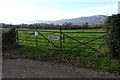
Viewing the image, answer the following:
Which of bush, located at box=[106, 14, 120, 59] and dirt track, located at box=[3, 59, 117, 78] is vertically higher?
bush, located at box=[106, 14, 120, 59]

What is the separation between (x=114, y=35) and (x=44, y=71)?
16.4 ft

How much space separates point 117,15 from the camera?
15367 mm

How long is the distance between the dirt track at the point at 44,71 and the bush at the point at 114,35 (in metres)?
3.28

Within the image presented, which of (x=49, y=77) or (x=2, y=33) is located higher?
(x=2, y=33)

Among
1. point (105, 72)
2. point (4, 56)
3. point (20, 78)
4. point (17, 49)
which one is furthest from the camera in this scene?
point (17, 49)

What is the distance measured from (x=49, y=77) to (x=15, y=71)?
2.18 m

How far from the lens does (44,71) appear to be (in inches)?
497

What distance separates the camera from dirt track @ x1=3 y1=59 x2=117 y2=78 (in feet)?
38.2

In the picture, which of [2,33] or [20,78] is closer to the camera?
[20,78]

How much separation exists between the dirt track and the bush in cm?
328

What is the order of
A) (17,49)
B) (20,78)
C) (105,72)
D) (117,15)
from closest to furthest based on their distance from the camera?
1. (20,78)
2. (105,72)
3. (117,15)
4. (17,49)

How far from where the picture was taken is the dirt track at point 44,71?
38.2 feet

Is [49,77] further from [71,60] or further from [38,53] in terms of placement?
[38,53]

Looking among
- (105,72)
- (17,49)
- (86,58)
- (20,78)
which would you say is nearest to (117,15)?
(86,58)
